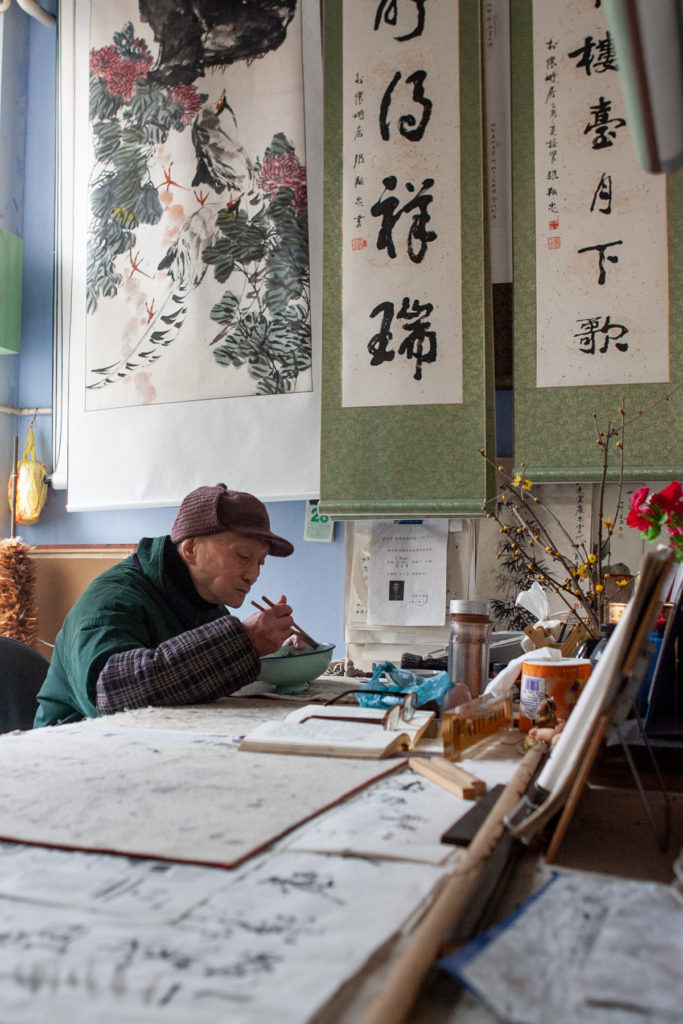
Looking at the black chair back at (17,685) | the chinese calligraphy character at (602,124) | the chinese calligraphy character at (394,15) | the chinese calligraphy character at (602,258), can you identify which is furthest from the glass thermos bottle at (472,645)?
the chinese calligraphy character at (394,15)

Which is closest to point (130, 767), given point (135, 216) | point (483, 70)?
point (483, 70)

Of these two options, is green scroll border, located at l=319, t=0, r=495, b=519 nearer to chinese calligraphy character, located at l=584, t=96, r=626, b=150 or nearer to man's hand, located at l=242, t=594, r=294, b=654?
chinese calligraphy character, located at l=584, t=96, r=626, b=150

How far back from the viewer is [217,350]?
313 cm

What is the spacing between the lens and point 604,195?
2.55 metres

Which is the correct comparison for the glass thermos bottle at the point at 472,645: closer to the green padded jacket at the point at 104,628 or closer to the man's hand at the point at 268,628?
the man's hand at the point at 268,628

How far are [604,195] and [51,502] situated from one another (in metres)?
2.37

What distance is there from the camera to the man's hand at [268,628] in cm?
168

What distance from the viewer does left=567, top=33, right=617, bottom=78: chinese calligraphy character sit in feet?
8.50

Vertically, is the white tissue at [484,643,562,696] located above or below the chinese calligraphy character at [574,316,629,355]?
below

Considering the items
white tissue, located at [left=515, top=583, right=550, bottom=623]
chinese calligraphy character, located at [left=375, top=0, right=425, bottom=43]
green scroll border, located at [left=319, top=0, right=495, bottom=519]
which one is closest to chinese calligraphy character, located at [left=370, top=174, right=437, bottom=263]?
green scroll border, located at [left=319, top=0, right=495, bottom=519]

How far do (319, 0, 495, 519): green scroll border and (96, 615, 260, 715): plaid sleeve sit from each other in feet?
3.84

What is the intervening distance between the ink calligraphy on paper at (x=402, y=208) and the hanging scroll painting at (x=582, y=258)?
0.71ft

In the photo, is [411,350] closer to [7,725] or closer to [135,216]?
[135,216]

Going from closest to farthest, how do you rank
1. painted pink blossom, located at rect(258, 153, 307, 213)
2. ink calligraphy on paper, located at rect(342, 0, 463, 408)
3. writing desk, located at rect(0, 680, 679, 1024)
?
writing desk, located at rect(0, 680, 679, 1024), ink calligraphy on paper, located at rect(342, 0, 463, 408), painted pink blossom, located at rect(258, 153, 307, 213)
